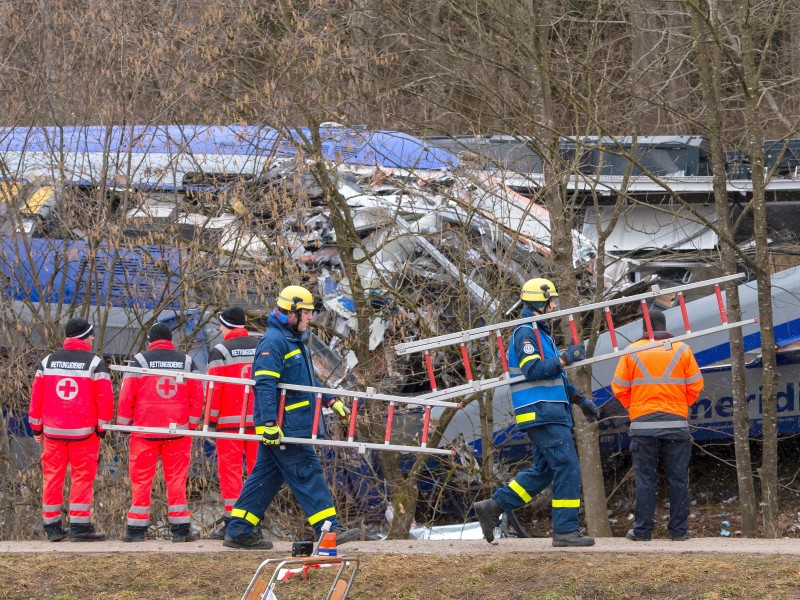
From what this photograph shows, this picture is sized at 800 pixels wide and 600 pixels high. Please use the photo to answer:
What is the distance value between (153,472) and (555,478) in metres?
3.16

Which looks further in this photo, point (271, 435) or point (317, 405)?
point (317, 405)

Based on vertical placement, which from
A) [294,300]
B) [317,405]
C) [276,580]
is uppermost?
[294,300]

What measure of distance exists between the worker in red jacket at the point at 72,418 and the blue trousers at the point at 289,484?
147cm

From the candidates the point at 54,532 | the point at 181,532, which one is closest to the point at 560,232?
the point at 181,532

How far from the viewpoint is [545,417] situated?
7262mm

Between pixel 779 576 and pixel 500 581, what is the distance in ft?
5.45

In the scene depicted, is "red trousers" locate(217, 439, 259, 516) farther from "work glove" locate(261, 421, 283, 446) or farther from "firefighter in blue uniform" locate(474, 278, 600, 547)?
"firefighter in blue uniform" locate(474, 278, 600, 547)

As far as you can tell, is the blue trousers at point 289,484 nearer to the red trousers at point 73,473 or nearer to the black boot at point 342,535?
the black boot at point 342,535

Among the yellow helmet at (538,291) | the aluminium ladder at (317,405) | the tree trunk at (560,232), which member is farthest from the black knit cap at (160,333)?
the tree trunk at (560,232)

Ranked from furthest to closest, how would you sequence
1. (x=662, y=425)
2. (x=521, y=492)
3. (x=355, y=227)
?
1. (x=355, y=227)
2. (x=662, y=425)
3. (x=521, y=492)

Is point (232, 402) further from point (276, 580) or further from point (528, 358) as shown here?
point (276, 580)

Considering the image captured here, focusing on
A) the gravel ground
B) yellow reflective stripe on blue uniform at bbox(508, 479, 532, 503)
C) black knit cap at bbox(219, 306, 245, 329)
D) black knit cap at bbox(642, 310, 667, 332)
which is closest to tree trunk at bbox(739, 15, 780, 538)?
the gravel ground

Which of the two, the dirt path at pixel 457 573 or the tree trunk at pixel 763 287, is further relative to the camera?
the tree trunk at pixel 763 287

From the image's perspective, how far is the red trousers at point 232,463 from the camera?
8.56 m
